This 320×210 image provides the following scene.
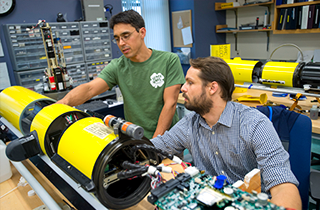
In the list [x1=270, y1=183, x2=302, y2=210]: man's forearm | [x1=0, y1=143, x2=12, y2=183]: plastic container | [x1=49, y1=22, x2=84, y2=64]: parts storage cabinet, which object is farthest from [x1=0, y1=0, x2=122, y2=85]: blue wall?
[x1=270, y1=183, x2=302, y2=210]: man's forearm

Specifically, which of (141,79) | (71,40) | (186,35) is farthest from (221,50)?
(71,40)

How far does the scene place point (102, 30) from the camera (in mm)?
3947

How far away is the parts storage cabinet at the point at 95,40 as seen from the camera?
3.78m

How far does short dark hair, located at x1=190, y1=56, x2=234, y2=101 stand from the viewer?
118 cm

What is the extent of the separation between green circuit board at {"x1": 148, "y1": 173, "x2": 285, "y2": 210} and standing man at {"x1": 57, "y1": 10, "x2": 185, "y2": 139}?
81 centimetres

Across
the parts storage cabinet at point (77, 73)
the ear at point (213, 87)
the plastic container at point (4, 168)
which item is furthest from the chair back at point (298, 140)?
the parts storage cabinet at point (77, 73)

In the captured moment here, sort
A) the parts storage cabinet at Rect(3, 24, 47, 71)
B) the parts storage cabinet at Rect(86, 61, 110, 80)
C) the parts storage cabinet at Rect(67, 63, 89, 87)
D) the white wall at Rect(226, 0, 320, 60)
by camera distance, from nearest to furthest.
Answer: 1. the parts storage cabinet at Rect(3, 24, 47, 71)
2. the parts storage cabinet at Rect(67, 63, 89, 87)
3. the parts storage cabinet at Rect(86, 61, 110, 80)
4. the white wall at Rect(226, 0, 320, 60)

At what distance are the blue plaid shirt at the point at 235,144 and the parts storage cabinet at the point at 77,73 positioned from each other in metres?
2.90

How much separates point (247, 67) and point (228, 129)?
944mm

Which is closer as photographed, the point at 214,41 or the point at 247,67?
the point at 247,67

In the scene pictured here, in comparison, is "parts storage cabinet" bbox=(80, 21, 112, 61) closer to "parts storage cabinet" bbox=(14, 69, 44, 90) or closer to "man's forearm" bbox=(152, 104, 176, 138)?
"parts storage cabinet" bbox=(14, 69, 44, 90)

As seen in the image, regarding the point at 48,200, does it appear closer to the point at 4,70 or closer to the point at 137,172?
the point at 137,172

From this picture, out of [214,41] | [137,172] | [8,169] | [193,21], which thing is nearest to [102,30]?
[193,21]

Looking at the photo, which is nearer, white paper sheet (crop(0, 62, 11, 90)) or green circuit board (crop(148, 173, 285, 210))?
green circuit board (crop(148, 173, 285, 210))
